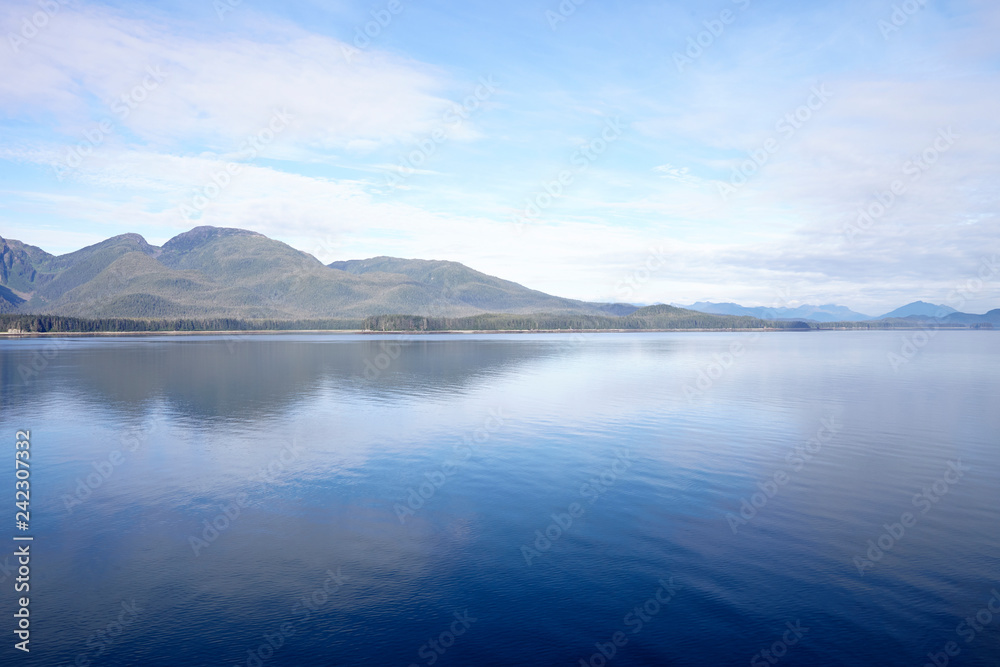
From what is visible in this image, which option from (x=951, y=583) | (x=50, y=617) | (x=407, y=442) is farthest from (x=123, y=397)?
(x=951, y=583)

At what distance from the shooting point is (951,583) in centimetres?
1628

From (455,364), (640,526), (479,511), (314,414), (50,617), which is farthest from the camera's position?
(455,364)

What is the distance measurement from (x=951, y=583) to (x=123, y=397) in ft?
200

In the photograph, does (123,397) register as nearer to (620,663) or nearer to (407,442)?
(407,442)

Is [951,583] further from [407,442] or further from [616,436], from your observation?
[407,442]

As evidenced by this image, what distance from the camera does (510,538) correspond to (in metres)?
19.9

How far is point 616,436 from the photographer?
119 ft

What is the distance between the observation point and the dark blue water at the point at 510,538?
13867 mm

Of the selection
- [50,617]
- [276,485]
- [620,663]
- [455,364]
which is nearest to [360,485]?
[276,485]

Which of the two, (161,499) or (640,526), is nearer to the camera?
(640,526)

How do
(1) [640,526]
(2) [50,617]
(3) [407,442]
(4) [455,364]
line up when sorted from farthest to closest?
(4) [455,364], (3) [407,442], (1) [640,526], (2) [50,617]

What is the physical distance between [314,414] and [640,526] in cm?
3086

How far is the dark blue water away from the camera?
13.9m

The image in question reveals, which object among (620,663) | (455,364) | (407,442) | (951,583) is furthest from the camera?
(455,364)
